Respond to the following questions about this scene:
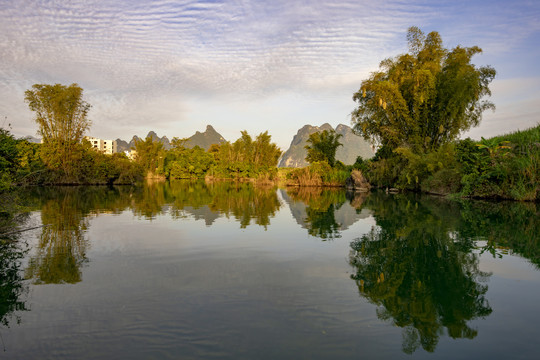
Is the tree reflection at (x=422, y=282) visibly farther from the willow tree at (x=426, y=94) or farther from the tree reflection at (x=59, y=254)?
the willow tree at (x=426, y=94)

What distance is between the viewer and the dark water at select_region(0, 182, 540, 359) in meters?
3.16

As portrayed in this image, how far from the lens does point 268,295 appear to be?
4.49m

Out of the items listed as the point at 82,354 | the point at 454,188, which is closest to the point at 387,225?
the point at 82,354

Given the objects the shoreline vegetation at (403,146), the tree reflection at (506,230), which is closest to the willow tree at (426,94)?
the shoreline vegetation at (403,146)

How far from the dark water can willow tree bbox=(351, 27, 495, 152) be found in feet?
72.8

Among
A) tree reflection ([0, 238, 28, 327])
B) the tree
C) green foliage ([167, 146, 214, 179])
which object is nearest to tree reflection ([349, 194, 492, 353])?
tree reflection ([0, 238, 28, 327])

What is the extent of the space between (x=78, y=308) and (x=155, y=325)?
1.13 meters

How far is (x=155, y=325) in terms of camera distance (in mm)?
3559

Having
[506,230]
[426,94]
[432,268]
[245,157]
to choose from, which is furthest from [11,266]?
[245,157]

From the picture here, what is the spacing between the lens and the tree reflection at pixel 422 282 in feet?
11.8

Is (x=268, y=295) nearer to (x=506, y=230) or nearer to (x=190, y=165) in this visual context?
(x=506, y=230)

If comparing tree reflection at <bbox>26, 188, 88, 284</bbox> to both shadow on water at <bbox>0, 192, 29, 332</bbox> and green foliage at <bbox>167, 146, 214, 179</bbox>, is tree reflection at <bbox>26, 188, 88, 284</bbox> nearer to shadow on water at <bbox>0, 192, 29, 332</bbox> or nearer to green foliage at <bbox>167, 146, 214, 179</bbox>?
shadow on water at <bbox>0, 192, 29, 332</bbox>

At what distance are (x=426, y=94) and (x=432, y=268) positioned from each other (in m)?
26.1

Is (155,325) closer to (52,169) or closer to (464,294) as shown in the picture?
(464,294)
